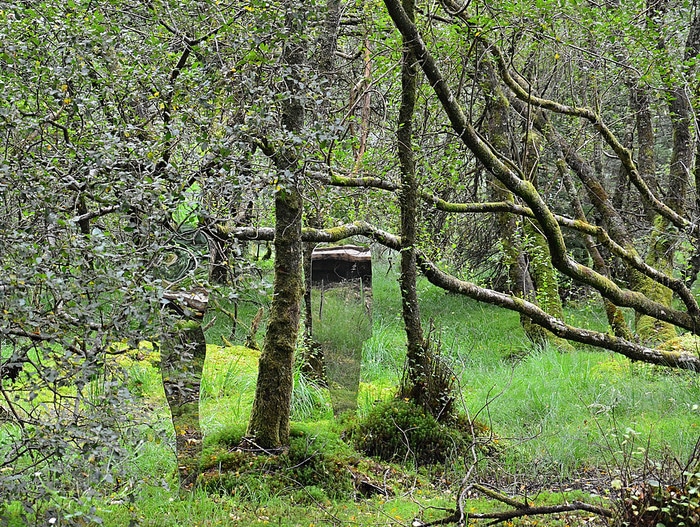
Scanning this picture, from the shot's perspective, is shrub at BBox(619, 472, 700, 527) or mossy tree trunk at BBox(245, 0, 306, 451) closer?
shrub at BBox(619, 472, 700, 527)

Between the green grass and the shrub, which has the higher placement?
the shrub

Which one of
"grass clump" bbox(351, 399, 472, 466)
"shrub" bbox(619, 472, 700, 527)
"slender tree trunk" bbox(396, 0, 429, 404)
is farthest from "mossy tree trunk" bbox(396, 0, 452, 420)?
"shrub" bbox(619, 472, 700, 527)

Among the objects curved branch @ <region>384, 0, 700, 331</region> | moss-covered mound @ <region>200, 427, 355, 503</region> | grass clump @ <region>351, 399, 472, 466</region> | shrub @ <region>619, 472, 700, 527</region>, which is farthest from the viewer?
grass clump @ <region>351, 399, 472, 466</region>

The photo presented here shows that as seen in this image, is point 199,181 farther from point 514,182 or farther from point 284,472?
point 514,182

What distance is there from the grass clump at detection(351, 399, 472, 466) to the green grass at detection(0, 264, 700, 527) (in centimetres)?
15

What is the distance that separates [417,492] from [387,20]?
12.6 feet

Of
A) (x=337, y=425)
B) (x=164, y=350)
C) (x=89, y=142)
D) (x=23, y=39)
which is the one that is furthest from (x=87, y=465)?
(x=337, y=425)

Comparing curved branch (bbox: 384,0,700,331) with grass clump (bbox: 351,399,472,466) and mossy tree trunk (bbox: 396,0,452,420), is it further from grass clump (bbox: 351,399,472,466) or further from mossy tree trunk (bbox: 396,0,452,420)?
grass clump (bbox: 351,399,472,466)

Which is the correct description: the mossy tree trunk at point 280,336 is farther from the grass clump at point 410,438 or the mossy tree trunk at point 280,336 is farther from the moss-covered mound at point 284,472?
the grass clump at point 410,438

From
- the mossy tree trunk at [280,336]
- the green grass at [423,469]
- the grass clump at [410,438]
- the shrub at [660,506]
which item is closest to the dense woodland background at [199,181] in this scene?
the mossy tree trunk at [280,336]

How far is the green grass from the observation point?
12.7 ft

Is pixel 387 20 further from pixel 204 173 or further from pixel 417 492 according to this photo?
pixel 417 492

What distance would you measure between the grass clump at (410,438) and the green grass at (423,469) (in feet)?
0.50

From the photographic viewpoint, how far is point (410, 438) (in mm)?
5062
